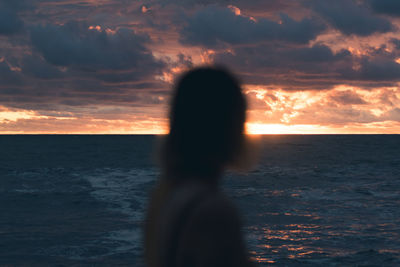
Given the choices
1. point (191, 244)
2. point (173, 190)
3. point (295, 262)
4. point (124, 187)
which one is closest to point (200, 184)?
point (173, 190)

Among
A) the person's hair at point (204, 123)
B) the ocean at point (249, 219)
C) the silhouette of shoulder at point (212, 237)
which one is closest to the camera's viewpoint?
the silhouette of shoulder at point (212, 237)

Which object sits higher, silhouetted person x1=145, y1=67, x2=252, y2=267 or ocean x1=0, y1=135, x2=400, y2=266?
silhouetted person x1=145, y1=67, x2=252, y2=267

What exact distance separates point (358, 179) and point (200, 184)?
42.8m

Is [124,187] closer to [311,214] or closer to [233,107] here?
[311,214]

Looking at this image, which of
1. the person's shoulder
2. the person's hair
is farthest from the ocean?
the person's shoulder

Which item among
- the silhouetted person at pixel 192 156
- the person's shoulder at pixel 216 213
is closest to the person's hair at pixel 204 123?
the silhouetted person at pixel 192 156

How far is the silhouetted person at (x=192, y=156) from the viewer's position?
132cm

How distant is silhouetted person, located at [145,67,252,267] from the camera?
1.32 metres

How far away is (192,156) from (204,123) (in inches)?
4.5

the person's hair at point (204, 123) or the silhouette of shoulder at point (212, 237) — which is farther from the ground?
the person's hair at point (204, 123)

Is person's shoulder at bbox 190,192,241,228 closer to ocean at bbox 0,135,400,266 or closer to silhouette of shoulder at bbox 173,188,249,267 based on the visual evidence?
silhouette of shoulder at bbox 173,188,249,267

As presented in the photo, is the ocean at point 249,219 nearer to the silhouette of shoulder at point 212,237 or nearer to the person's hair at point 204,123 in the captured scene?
the person's hair at point 204,123

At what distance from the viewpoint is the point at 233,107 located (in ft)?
5.10

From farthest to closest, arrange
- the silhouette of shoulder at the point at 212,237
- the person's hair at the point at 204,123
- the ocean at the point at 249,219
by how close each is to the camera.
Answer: the ocean at the point at 249,219, the person's hair at the point at 204,123, the silhouette of shoulder at the point at 212,237
